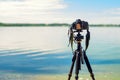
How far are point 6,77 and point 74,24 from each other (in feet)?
26.7

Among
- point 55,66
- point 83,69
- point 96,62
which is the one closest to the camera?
point 83,69

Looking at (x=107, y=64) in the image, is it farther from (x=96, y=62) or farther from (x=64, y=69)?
(x=64, y=69)

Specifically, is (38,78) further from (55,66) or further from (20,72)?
(55,66)

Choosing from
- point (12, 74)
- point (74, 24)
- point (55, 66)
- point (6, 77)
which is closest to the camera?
point (74, 24)

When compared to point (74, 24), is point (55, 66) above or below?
below

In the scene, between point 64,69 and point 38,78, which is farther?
point 64,69

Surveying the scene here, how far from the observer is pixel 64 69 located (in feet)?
63.1

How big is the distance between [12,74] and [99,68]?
16.7ft

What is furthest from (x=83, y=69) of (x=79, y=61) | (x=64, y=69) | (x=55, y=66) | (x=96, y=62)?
(x=79, y=61)

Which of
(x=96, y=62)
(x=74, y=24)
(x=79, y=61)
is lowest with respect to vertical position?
(x=96, y=62)

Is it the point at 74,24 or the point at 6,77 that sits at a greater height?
the point at 74,24

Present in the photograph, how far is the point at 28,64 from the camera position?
21578mm

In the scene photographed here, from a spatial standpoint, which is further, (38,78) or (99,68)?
(99,68)

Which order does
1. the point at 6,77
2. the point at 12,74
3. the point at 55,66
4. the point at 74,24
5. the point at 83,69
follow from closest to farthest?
the point at 74,24
the point at 6,77
the point at 12,74
the point at 83,69
the point at 55,66
